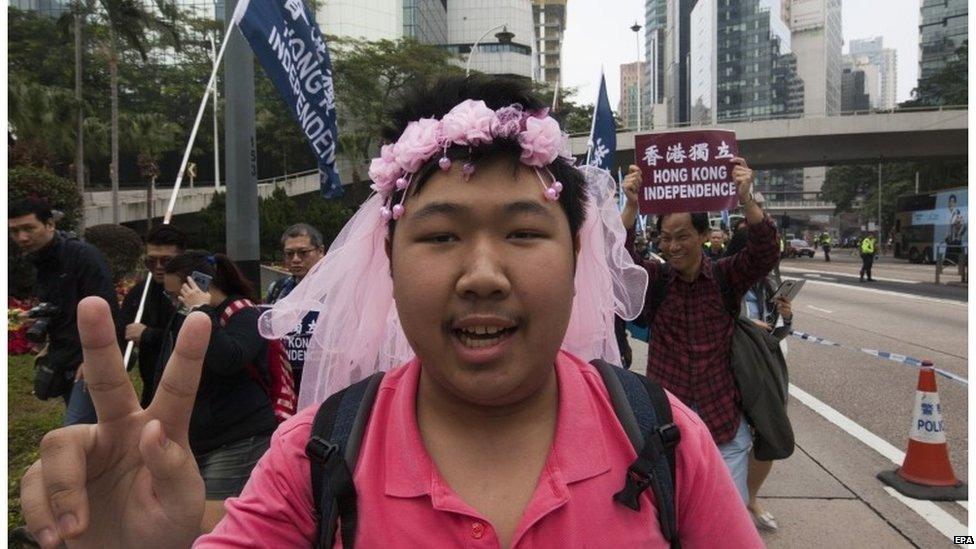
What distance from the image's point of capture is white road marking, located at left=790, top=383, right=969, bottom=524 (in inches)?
179

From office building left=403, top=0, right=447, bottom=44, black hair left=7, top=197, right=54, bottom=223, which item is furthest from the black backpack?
office building left=403, top=0, right=447, bottom=44

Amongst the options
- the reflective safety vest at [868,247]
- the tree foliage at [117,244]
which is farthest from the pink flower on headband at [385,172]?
the reflective safety vest at [868,247]

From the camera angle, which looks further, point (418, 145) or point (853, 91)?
point (853, 91)

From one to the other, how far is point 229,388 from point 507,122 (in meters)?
2.41

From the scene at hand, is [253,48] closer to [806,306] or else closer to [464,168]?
[464,168]

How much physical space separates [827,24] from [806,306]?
139m

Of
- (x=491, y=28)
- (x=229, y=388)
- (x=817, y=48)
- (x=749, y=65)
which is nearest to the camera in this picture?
(x=229, y=388)

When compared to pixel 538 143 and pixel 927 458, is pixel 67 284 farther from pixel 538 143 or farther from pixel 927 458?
pixel 927 458

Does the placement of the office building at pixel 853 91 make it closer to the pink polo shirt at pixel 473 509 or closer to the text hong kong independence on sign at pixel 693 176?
the text hong kong independence on sign at pixel 693 176

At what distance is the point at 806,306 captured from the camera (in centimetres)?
1691

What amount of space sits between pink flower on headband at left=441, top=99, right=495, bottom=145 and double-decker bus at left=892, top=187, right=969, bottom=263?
3036cm

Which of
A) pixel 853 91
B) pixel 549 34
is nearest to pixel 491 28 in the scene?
pixel 549 34

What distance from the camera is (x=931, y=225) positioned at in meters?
34.3

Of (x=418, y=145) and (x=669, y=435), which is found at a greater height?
(x=418, y=145)
